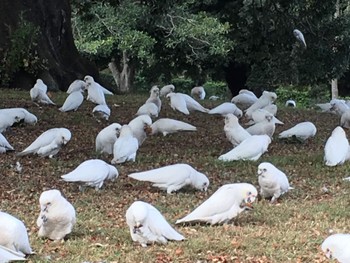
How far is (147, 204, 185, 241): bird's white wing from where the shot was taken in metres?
5.00

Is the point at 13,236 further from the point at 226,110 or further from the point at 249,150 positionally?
the point at 226,110

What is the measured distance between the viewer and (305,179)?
800cm

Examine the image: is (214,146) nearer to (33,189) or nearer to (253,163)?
(253,163)

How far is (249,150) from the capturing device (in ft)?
28.3

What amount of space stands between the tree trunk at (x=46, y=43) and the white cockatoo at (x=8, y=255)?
30.9 feet

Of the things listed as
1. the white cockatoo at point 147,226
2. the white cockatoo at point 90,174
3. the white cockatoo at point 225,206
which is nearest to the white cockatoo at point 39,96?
the white cockatoo at point 90,174

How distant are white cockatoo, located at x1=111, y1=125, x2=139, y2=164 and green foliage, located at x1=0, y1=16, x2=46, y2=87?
5.77 meters

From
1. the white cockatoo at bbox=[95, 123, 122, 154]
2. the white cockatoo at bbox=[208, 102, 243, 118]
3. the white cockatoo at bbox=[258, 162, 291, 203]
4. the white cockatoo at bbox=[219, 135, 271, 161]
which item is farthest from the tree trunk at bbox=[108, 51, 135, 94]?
the white cockatoo at bbox=[258, 162, 291, 203]

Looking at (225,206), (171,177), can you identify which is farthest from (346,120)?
(225,206)

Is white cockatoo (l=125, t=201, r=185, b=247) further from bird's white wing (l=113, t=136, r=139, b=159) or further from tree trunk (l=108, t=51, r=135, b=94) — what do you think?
tree trunk (l=108, t=51, r=135, b=94)

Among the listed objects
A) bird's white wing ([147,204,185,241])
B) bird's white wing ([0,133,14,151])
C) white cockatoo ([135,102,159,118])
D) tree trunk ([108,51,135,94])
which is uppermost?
bird's white wing ([147,204,185,241])

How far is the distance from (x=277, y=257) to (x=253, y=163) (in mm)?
3741

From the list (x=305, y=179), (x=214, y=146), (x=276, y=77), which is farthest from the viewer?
(x=276, y=77)

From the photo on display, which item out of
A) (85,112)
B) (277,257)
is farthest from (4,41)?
(277,257)
